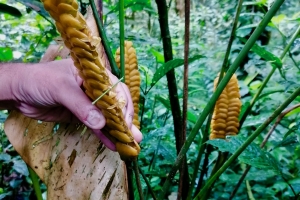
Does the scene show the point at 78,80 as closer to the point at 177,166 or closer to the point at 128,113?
the point at 128,113

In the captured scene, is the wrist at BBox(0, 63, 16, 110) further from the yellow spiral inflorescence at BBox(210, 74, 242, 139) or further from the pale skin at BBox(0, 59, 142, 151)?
the yellow spiral inflorescence at BBox(210, 74, 242, 139)

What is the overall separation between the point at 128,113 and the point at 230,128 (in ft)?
1.09

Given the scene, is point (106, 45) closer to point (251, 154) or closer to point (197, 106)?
point (251, 154)

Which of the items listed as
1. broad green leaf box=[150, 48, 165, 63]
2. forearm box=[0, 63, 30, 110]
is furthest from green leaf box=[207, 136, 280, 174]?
broad green leaf box=[150, 48, 165, 63]

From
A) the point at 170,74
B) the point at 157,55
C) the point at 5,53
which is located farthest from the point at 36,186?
the point at 157,55

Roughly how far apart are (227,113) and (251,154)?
107 millimetres

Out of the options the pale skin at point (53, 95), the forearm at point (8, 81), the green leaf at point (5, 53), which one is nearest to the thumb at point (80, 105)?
the pale skin at point (53, 95)

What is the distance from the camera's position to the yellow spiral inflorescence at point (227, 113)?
Answer: 685mm

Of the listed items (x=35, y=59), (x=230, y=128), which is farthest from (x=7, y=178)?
(x=230, y=128)

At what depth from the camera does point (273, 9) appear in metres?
0.42

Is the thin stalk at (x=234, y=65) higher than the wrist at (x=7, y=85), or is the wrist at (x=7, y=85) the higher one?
the thin stalk at (x=234, y=65)

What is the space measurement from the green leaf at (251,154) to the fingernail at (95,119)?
26 cm

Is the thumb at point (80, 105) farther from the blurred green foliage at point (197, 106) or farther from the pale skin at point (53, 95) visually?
the blurred green foliage at point (197, 106)

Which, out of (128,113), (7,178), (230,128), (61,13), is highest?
(61,13)
